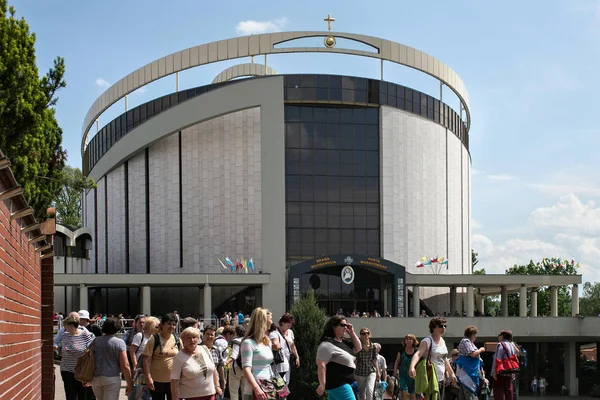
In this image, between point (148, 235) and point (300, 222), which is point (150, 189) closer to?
point (148, 235)

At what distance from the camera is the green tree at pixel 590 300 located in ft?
412

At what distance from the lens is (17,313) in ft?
25.4

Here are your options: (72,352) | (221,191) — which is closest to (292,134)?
(221,191)

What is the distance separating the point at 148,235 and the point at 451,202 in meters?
20.4

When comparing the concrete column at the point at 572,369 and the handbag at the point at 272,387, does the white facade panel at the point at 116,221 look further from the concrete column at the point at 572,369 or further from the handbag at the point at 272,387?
the handbag at the point at 272,387

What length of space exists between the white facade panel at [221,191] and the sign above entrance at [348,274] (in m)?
5.45

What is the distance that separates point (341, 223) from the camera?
52781 mm

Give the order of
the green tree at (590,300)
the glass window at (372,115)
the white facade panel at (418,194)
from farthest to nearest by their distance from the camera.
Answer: the green tree at (590,300)
the white facade panel at (418,194)
the glass window at (372,115)

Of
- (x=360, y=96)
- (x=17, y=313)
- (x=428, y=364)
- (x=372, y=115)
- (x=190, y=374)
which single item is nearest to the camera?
(x=17, y=313)

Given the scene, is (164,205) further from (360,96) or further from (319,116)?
(360,96)

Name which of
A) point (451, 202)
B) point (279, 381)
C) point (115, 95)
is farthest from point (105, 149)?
point (279, 381)

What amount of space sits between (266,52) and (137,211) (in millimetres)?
13985

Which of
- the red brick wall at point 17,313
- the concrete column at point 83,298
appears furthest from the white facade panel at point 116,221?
the red brick wall at point 17,313

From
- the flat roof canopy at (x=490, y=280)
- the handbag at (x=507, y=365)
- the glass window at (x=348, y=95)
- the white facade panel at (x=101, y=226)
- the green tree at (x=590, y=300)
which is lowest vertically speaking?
the green tree at (x=590, y=300)
